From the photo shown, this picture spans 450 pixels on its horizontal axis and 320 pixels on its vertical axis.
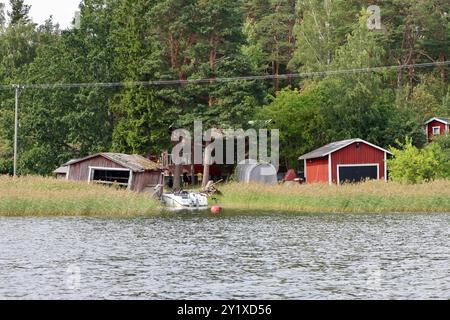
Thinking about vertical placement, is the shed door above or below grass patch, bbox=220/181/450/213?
above

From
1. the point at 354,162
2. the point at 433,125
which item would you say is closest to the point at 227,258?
the point at 354,162

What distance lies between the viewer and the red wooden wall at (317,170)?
76.7 m

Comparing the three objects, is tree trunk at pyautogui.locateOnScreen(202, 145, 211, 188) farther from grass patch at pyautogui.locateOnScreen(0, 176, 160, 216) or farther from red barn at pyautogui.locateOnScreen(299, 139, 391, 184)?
grass patch at pyautogui.locateOnScreen(0, 176, 160, 216)

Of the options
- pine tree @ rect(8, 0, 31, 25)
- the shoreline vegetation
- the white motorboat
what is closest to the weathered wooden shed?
the white motorboat

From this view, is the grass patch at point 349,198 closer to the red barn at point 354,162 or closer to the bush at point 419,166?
the bush at point 419,166

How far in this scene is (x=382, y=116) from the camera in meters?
86.8

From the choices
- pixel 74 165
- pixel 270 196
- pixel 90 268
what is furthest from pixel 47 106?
pixel 90 268

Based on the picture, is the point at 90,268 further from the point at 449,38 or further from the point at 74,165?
the point at 449,38

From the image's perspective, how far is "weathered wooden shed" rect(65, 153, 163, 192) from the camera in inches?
2618

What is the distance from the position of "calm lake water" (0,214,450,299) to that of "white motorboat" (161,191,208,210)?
12151 mm

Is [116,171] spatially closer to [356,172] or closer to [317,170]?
[317,170]

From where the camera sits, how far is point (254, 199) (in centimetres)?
6072

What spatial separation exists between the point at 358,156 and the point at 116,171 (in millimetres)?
21352

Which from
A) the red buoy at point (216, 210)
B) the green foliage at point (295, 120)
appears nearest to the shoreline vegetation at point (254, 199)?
the red buoy at point (216, 210)
